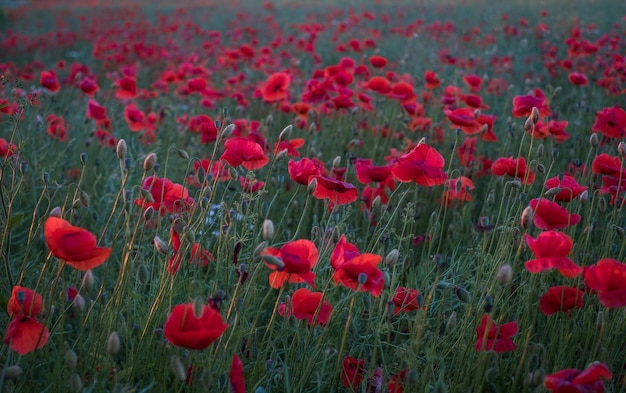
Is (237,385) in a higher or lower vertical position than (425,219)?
higher

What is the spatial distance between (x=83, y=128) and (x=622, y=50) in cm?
591

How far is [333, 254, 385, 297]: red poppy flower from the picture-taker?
150cm

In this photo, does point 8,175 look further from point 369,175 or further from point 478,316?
point 478,316

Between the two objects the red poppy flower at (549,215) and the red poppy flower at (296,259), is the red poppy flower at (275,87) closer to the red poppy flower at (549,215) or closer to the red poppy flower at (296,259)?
the red poppy flower at (549,215)

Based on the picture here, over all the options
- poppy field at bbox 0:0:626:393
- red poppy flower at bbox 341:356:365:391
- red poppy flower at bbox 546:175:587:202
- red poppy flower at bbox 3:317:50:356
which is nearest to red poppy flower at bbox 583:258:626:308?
poppy field at bbox 0:0:626:393

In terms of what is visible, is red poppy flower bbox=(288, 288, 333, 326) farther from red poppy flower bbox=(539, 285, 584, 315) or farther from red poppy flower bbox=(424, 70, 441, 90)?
red poppy flower bbox=(424, 70, 441, 90)

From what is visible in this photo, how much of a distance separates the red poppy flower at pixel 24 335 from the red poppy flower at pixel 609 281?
4.25ft

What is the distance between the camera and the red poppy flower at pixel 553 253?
147cm

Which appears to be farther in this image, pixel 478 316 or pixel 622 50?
pixel 622 50

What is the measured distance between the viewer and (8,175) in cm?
325

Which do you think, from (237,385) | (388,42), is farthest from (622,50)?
(237,385)

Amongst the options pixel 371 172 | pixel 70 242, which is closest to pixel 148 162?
pixel 70 242

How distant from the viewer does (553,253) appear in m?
1.50

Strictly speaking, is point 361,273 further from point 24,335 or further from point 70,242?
point 24,335
